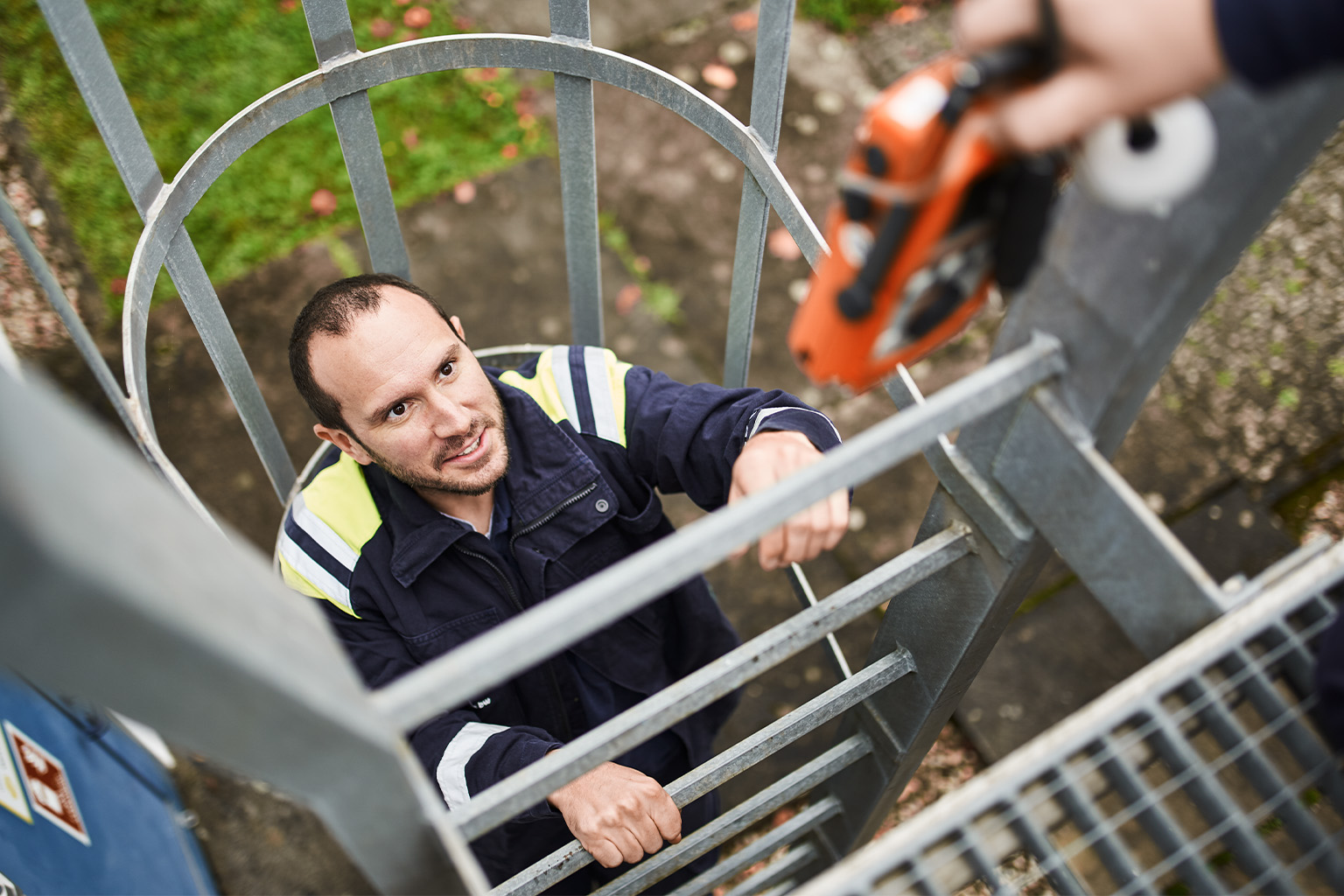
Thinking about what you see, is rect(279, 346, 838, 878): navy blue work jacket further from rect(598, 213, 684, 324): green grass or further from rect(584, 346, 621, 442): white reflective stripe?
rect(598, 213, 684, 324): green grass

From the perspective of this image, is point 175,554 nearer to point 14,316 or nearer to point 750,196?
point 750,196

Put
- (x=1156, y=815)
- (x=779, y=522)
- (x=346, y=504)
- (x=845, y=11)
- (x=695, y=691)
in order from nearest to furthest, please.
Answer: (x=779, y=522), (x=1156, y=815), (x=695, y=691), (x=346, y=504), (x=845, y=11)

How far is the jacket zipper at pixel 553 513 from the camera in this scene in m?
1.85

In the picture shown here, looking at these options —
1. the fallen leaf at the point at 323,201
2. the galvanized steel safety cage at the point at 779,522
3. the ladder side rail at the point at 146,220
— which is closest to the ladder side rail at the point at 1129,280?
the galvanized steel safety cage at the point at 779,522

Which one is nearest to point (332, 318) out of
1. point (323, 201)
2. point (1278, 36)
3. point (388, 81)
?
point (388, 81)

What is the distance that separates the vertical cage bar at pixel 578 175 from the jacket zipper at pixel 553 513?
1.65ft

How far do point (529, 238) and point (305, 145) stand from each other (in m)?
0.94

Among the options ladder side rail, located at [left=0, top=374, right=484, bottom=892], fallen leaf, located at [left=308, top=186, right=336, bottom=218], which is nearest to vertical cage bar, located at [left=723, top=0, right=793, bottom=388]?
ladder side rail, located at [left=0, top=374, right=484, bottom=892]

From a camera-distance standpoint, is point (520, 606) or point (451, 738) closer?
point (451, 738)

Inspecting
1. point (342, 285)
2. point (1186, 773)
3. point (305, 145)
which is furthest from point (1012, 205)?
point (305, 145)

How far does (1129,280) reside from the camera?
2.95 ft

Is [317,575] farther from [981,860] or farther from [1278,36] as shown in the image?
[1278,36]

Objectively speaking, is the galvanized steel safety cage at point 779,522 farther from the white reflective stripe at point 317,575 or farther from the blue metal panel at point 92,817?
the blue metal panel at point 92,817

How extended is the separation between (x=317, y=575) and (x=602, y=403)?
24.7 inches
